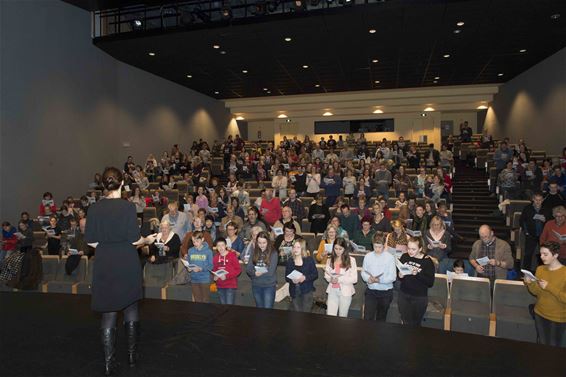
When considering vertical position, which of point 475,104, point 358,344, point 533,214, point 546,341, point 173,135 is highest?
point 475,104

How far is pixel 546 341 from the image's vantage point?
398 centimetres

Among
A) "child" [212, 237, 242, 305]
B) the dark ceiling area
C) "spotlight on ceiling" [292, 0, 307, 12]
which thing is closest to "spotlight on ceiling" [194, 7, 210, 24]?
the dark ceiling area

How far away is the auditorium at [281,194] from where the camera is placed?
3.12m

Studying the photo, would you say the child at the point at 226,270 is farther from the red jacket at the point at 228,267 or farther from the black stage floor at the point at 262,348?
the black stage floor at the point at 262,348

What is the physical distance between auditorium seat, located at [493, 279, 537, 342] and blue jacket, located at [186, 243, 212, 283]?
3.56 meters

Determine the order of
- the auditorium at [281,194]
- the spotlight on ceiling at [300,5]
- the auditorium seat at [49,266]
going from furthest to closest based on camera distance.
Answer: the spotlight on ceiling at [300,5] < the auditorium seat at [49,266] < the auditorium at [281,194]

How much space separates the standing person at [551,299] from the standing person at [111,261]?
3.62 meters

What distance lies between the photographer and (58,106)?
12.3m

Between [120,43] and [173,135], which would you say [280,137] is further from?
[120,43]

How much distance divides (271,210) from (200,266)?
3.33 meters

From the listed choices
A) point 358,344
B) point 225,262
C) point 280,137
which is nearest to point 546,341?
point 358,344

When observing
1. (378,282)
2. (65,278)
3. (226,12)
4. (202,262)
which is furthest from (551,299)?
(226,12)

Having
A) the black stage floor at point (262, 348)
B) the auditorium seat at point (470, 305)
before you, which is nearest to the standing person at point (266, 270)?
the black stage floor at point (262, 348)

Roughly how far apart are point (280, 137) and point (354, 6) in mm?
15144
